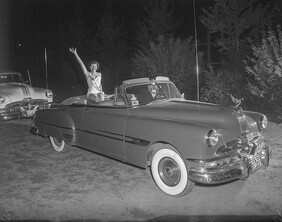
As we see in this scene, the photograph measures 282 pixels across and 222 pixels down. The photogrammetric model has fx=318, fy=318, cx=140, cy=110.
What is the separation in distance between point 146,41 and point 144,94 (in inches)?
531

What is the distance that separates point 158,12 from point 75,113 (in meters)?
13.3

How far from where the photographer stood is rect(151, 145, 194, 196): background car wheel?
170 inches

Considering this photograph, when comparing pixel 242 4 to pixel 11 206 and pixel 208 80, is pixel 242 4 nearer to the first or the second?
pixel 208 80

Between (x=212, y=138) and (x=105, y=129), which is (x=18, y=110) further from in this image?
(x=212, y=138)

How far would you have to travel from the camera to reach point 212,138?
4.08 meters

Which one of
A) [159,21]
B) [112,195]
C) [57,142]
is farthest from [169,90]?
[159,21]

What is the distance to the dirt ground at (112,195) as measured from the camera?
12.7ft

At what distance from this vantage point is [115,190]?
184 inches

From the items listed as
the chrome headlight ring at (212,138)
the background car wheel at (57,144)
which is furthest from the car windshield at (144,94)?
the background car wheel at (57,144)

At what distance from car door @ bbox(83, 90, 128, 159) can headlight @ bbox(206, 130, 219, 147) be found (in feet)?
4.92

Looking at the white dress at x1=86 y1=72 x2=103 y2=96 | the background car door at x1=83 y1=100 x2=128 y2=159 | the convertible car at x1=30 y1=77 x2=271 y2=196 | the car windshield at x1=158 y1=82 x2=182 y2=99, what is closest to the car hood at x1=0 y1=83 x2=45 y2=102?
the white dress at x1=86 y1=72 x2=103 y2=96

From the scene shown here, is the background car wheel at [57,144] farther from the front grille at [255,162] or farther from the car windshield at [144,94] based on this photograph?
the front grille at [255,162]

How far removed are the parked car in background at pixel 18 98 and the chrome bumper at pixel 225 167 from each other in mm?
5837

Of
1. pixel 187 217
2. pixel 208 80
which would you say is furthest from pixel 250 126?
pixel 208 80
